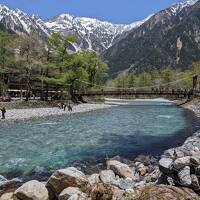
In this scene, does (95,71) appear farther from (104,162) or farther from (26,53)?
(104,162)

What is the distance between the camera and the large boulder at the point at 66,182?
12.6 m

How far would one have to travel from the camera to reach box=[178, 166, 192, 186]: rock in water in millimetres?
11977

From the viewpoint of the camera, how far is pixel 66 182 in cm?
1257

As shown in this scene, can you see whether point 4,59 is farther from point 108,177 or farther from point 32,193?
point 32,193

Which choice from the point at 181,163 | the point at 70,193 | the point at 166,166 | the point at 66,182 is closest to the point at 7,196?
the point at 66,182

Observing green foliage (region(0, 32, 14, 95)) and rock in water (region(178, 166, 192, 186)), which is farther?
green foliage (region(0, 32, 14, 95))

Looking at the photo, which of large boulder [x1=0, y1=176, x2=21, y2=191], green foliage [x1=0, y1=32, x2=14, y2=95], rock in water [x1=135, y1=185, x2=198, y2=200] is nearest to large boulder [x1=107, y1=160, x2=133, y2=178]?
large boulder [x1=0, y1=176, x2=21, y2=191]

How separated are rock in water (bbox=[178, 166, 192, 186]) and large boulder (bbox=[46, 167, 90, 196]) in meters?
3.15

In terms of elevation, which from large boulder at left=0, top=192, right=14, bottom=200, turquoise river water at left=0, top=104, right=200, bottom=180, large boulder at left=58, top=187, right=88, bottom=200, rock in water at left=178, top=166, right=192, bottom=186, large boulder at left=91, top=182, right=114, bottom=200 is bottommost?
turquoise river water at left=0, top=104, right=200, bottom=180

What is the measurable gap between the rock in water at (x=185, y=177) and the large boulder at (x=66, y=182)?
3.15 m

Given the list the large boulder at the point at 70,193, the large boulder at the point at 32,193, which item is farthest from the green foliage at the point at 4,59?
the large boulder at the point at 70,193

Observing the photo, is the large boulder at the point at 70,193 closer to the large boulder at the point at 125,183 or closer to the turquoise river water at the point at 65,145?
the large boulder at the point at 125,183

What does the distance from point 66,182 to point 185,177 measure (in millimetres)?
3975

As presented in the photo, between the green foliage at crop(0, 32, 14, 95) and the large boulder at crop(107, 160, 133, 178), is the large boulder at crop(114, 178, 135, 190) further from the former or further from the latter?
the green foliage at crop(0, 32, 14, 95)
